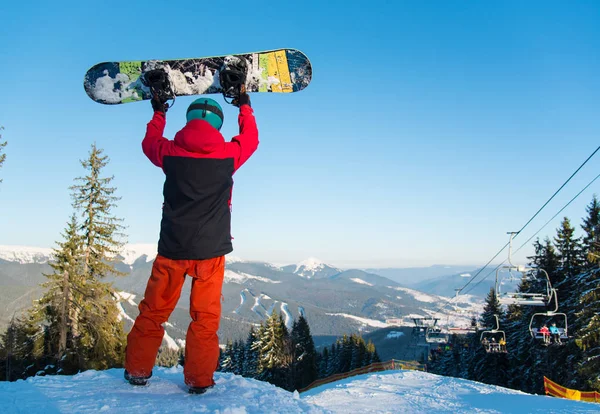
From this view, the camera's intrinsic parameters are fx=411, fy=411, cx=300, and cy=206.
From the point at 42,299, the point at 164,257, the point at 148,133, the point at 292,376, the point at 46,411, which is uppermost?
the point at 148,133

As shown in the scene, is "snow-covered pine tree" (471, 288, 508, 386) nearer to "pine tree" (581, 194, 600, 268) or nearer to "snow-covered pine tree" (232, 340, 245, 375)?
"pine tree" (581, 194, 600, 268)

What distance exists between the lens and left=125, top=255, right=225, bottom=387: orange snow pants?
3.92 m

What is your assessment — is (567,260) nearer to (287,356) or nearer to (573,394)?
(573,394)

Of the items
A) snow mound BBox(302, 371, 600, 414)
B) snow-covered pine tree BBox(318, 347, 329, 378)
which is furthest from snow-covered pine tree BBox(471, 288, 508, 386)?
snow-covered pine tree BBox(318, 347, 329, 378)

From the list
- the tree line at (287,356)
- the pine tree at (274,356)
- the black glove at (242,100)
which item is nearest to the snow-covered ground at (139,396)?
the black glove at (242,100)

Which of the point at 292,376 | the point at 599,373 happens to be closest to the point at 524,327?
the point at 599,373

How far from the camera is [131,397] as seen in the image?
3.47 meters

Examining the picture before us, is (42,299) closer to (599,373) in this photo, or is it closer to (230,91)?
(230,91)

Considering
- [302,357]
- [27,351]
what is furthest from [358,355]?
[27,351]

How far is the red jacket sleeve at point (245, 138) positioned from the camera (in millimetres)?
4305

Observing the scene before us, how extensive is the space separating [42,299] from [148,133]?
20.3 m

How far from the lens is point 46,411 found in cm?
301

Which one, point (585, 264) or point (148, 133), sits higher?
point (148, 133)

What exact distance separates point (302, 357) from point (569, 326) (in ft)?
95.9
